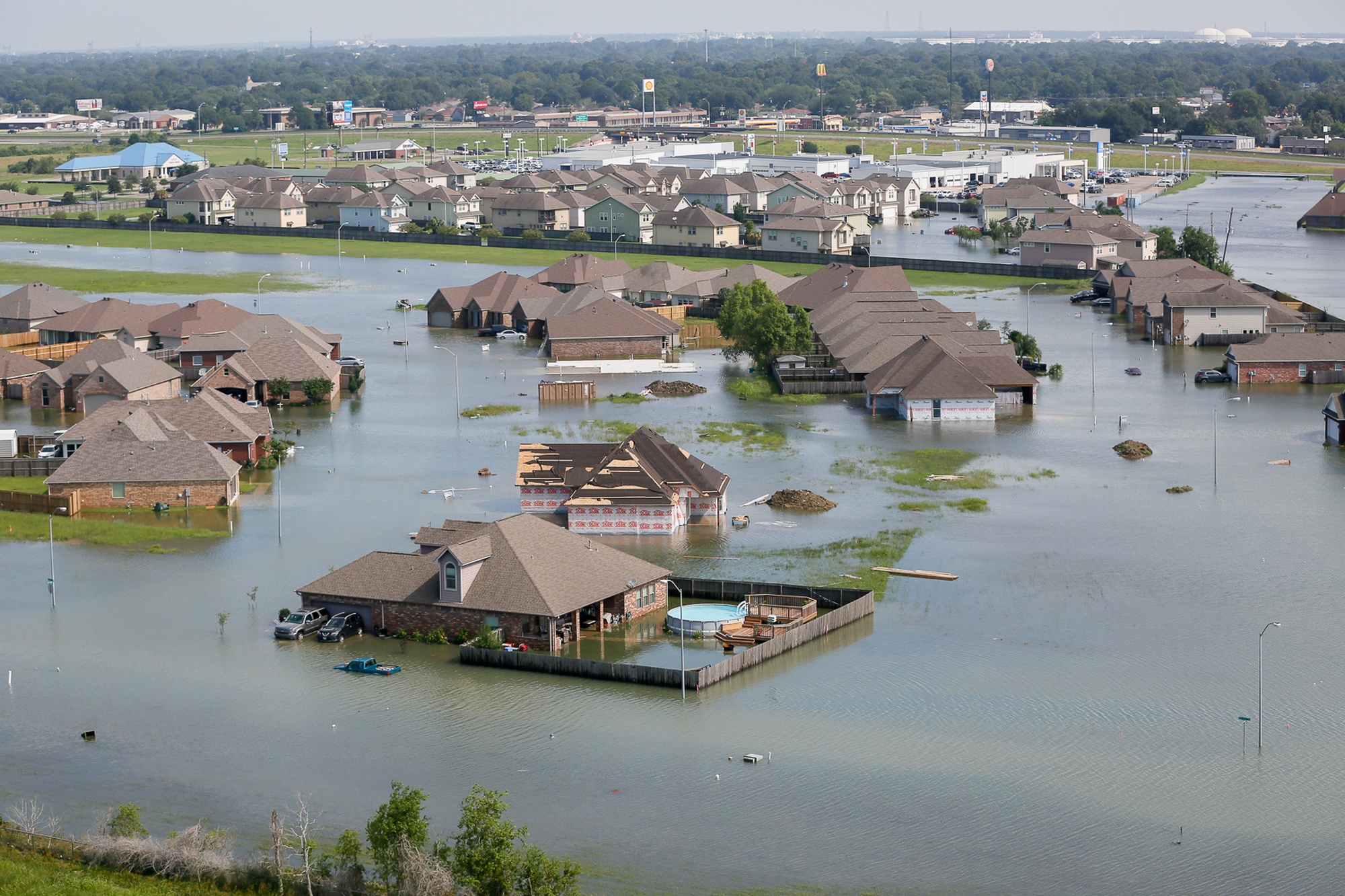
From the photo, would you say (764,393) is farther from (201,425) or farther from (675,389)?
(201,425)

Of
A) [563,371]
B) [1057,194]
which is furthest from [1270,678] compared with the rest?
[1057,194]

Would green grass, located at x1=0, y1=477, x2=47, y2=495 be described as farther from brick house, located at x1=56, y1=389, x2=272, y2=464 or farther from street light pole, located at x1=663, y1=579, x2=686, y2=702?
street light pole, located at x1=663, y1=579, x2=686, y2=702

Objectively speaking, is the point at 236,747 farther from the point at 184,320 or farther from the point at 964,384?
the point at 184,320

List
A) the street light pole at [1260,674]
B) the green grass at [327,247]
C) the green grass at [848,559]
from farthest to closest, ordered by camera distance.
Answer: the green grass at [327,247]
the green grass at [848,559]
the street light pole at [1260,674]

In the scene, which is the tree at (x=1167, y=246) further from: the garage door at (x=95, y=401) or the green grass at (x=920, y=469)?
the garage door at (x=95, y=401)

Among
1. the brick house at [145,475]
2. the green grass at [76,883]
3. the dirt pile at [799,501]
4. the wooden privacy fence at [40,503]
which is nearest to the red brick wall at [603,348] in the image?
the brick house at [145,475]

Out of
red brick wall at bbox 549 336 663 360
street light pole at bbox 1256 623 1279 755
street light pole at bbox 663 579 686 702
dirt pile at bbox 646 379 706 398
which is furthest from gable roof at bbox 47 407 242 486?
street light pole at bbox 1256 623 1279 755
